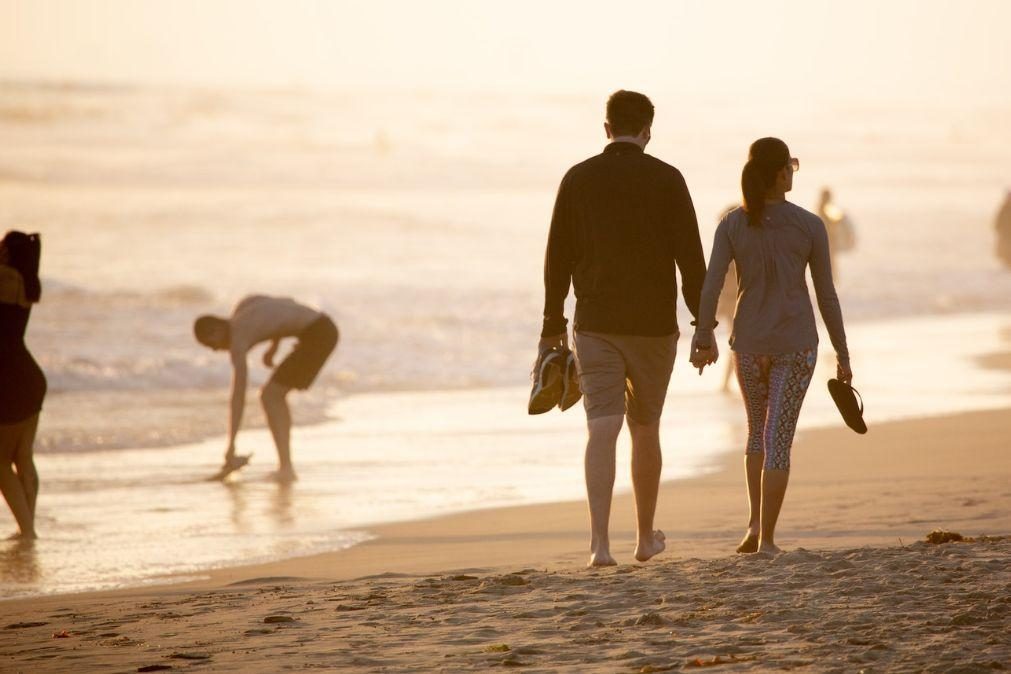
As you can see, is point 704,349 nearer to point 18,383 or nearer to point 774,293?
point 774,293

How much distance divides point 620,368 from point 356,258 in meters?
28.9

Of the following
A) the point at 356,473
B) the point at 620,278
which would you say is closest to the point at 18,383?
the point at 356,473

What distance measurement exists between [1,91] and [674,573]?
57.8 metres

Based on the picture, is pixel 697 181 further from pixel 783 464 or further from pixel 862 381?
pixel 783 464

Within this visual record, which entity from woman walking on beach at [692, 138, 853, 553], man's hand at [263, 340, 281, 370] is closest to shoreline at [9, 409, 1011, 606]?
woman walking on beach at [692, 138, 853, 553]

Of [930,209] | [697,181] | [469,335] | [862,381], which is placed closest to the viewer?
[862,381]

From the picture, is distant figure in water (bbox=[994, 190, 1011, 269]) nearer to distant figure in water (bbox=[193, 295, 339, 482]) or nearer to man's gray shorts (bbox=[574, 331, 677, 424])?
distant figure in water (bbox=[193, 295, 339, 482])

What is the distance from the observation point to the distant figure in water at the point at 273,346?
9.94 metres

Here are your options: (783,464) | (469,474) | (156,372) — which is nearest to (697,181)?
(156,372)

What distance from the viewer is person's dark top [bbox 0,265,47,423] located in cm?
812

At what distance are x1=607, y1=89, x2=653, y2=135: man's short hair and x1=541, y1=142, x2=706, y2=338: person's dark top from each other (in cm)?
8

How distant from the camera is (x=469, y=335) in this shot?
68.3 ft

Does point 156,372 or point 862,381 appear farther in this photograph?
point 156,372

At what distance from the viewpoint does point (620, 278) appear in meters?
5.88
